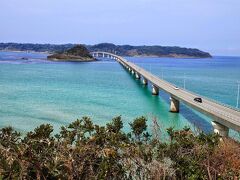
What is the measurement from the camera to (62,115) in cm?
4588

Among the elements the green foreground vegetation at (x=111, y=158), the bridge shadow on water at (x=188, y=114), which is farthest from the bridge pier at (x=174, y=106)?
the green foreground vegetation at (x=111, y=158)

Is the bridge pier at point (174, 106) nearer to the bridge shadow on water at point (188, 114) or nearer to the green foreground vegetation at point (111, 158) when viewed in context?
the bridge shadow on water at point (188, 114)

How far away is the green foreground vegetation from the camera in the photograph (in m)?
11.8

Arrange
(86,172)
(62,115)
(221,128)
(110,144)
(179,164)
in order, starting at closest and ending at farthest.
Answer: (86,172), (179,164), (110,144), (221,128), (62,115)

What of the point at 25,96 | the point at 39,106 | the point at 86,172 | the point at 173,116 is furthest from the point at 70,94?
the point at 86,172

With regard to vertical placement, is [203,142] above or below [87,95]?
above

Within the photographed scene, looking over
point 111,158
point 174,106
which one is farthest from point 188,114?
point 111,158

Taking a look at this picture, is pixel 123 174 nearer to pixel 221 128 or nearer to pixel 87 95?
pixel 221 128

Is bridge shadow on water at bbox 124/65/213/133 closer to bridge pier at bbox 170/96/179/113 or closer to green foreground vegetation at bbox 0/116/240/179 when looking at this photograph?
bridge pier at bbox 170/96/179/113

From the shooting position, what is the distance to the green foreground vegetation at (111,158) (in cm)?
1184

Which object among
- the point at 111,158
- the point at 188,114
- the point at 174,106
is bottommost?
the point at 188,114

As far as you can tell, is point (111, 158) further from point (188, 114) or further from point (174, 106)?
point (174, 106)

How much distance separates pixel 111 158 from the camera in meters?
13.7

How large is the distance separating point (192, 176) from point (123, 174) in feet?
7.37
